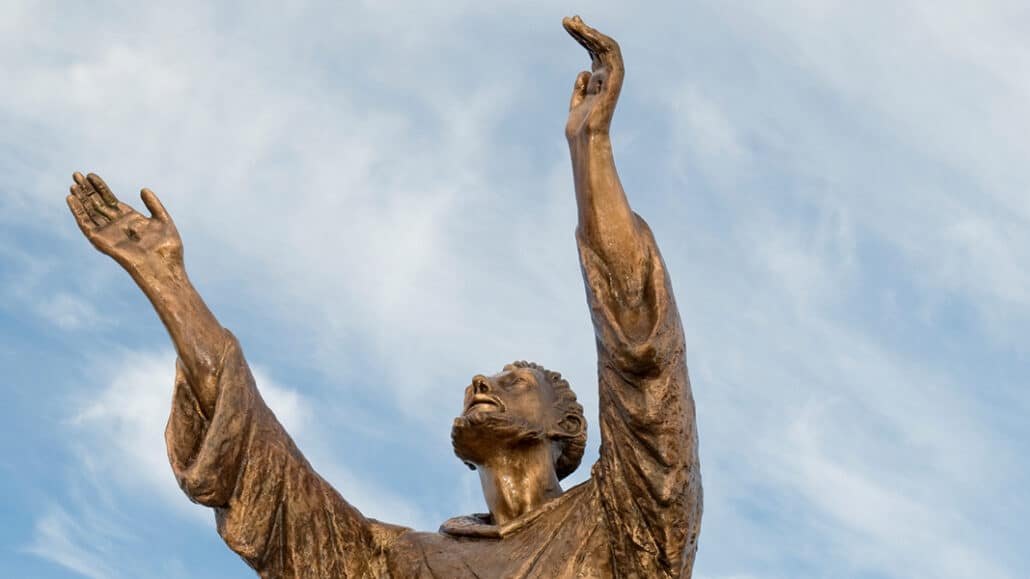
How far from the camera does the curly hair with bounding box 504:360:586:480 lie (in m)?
12.0

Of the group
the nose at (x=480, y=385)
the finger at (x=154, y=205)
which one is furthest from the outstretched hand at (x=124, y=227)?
the nose at (x=480, y=385)

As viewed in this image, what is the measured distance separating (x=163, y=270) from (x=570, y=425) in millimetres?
2473

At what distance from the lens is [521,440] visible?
1175 cm

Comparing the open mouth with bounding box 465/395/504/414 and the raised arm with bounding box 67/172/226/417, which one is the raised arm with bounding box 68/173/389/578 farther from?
the open mouth with bounding box 465/395/504/414

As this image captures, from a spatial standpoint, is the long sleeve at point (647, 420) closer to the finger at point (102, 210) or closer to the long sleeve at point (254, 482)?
the long sleeve at point (254, 482)

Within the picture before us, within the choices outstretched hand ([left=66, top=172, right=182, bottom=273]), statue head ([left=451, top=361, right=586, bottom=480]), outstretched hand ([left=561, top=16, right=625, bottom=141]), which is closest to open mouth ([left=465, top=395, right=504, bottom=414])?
statue head ([left=451, top=361, right=586, bottom=480])

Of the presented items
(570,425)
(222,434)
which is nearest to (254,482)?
(222,434)

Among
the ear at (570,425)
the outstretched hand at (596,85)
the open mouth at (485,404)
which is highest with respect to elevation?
the outstretched hand at (596,85)

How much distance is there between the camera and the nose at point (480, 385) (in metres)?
11.8

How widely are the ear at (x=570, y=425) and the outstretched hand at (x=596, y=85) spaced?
1840 millimetres

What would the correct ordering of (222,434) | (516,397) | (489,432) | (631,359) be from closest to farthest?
1. (631,359)
2. (222,434)
3. (489,432)
4. (516,397)

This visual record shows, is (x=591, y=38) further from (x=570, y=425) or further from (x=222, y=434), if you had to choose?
(x=222, y=434)

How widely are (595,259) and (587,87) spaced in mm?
972

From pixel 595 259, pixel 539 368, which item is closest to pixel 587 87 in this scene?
pixel 595 259
